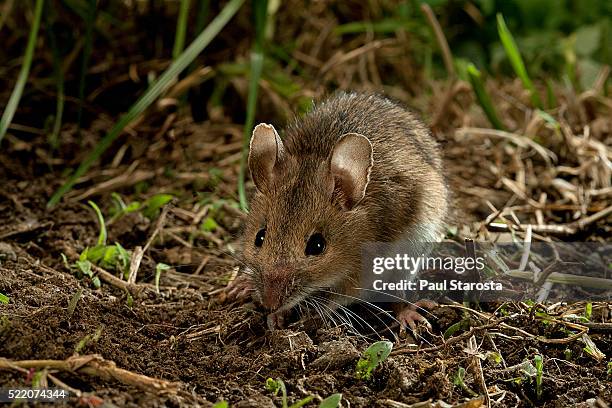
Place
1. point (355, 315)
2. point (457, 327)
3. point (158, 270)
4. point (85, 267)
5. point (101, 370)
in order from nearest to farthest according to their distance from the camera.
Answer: point (101, 370)
point (457, 327)
point (355, 315)
point (85, 267)
point (158, 270)

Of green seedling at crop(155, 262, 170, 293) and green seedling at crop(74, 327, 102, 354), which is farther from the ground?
→ green seedling at crop(155, 262, 170, 293)

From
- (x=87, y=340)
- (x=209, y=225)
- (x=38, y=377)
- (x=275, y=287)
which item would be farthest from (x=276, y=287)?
(x=209, y=225)

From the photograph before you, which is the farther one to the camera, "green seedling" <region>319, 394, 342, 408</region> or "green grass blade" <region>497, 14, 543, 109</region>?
"green grass blade" <region>497, 14, 543, 109</region>

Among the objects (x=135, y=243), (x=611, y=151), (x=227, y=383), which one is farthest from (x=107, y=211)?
(x=611, y=151)

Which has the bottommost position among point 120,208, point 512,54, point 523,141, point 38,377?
point 38,377

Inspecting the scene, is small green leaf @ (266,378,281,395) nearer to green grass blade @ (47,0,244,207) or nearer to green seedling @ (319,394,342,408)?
green seedling @ (319,394,342,408)

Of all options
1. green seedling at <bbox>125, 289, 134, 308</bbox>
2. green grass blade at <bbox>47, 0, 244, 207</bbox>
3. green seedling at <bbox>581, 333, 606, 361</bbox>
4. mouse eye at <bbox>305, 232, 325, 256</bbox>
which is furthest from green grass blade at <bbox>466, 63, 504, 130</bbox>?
green seedling at <bbox>125, 289, 134, 308</bbox>

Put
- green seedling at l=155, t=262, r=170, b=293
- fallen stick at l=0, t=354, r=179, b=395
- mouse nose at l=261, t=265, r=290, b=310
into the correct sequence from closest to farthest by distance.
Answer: fallen stick at l=0, t=354, r=179, b=395, mouse nose at l=261, t=265, r=290, b=310, green seedling at l=155, t=262, r=170, b=293

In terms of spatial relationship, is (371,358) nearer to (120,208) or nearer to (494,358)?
(494,358)
